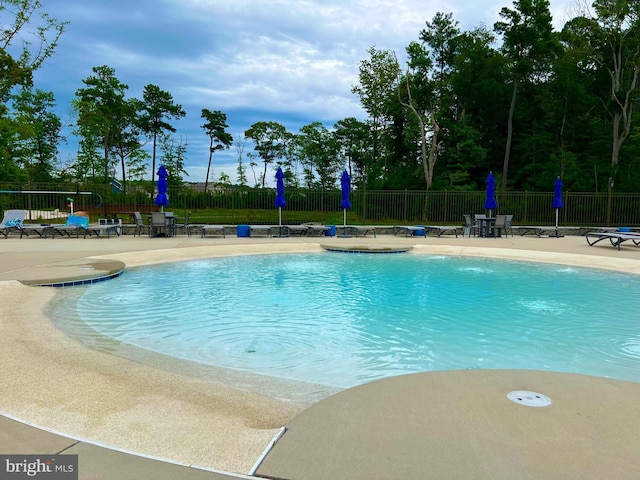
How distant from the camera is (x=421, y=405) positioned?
2.86 m

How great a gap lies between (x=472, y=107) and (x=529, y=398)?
32929mm

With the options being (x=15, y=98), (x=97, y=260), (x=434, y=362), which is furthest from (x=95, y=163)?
(x=434, y=362)

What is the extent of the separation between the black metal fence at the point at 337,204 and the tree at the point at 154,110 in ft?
77.6

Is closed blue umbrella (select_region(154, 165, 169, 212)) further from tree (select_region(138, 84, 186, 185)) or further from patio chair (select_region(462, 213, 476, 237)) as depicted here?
tree (select_region(138, 84, 186, 185))

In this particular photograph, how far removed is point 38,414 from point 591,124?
34.8 meters

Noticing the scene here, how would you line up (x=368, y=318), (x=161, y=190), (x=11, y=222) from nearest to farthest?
1. (x=368, y=318)
2. (x=11, y=222)
3. (x=161, y=190)

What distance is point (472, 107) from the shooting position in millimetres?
32375

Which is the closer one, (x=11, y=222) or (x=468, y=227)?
(x=11, y=222)

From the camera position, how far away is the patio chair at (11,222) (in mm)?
15422

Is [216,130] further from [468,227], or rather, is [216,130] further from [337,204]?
[468,227]

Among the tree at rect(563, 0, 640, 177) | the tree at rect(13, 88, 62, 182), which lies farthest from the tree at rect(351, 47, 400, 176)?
the tree at rect(13, 88, 62, 182)

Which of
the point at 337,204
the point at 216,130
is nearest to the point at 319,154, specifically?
the point at 216,130

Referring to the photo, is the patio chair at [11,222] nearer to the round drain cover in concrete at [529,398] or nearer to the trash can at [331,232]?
the trash can at [331,232]

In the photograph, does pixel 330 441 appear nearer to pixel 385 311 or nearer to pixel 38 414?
pixel 38 414
